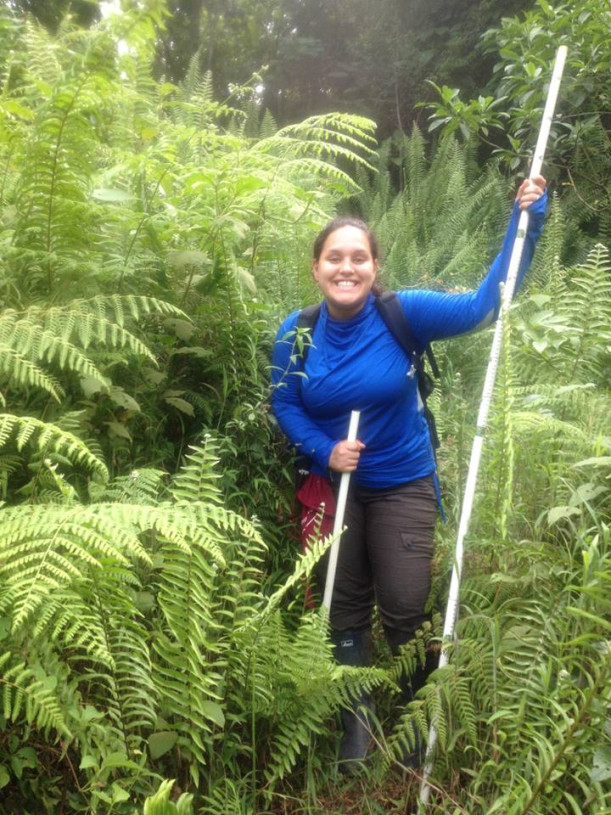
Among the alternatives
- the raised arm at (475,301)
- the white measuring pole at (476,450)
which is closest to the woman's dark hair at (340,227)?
the raised arm at (475,301)

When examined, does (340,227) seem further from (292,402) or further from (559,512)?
(559,512)

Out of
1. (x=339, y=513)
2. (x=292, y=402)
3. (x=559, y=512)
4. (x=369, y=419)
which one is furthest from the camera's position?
(x=292, y=402)

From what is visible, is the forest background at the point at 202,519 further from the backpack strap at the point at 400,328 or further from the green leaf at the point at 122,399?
the backpack strap at the point at 400,328

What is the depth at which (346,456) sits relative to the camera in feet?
8.55

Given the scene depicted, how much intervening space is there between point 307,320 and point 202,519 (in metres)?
1.24

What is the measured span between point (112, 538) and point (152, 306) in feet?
4.11

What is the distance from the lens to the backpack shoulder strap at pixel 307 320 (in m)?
2.81

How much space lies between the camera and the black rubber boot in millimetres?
2436

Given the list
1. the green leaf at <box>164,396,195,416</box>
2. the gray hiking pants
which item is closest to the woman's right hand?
the gray hiking pants

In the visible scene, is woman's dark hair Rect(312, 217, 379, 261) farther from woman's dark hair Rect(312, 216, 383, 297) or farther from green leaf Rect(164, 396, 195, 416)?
green leaf Rect(164, 396, 195, 416)

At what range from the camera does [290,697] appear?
213 centimetres

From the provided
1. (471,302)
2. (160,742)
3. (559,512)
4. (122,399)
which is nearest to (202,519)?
(160,742)

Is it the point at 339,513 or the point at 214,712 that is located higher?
the point at 339,513

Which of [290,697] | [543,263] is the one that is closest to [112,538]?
[290,697]
